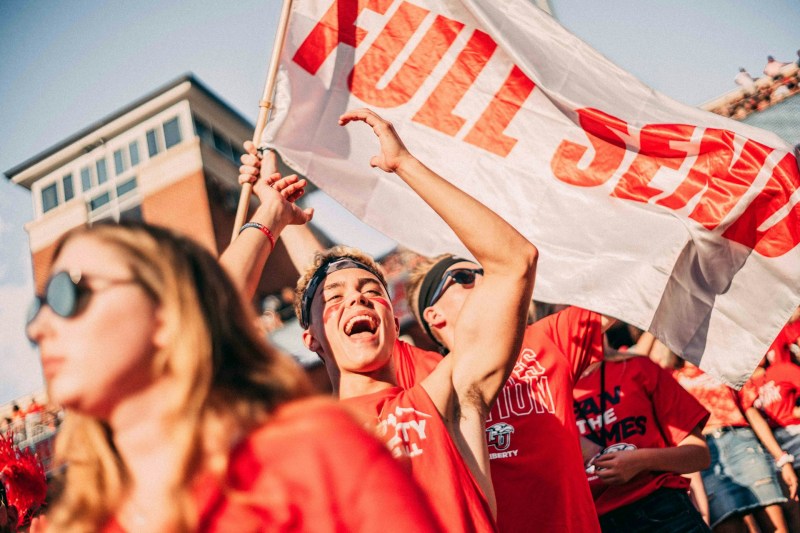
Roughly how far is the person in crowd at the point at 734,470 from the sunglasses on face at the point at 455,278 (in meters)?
2.42

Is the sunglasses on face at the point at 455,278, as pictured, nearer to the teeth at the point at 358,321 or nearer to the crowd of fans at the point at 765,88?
the teeth at the point at 358,321

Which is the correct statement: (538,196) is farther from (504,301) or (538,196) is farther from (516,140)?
(504,301)

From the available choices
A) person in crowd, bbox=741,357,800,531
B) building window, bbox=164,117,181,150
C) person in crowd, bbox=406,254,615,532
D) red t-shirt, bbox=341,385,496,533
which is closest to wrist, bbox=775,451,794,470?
person in crowd, bbox=741,357,800,531

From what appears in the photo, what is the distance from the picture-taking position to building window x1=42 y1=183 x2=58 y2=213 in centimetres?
2252

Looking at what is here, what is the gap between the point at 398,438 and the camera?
1919 mm

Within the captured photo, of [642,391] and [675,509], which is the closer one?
[675,509]

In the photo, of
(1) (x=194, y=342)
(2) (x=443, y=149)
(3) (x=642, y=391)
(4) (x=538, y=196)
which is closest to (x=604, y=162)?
(4) (x=538, y=196)

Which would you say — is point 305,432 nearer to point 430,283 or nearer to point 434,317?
point 434,317

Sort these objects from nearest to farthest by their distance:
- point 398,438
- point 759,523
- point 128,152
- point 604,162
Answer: point 398,438, point 604,162, point 759,523, point 128,152

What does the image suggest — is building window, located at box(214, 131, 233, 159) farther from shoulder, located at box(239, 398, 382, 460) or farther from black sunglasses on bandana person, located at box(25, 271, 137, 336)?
shoulder, located at box(239, 398, 382, 460)

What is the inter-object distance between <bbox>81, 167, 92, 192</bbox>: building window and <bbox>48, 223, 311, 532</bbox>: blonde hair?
22.8 metres

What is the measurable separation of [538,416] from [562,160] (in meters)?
1.51

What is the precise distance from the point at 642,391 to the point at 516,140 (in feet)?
4.91

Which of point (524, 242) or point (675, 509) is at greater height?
point (524, 242)
